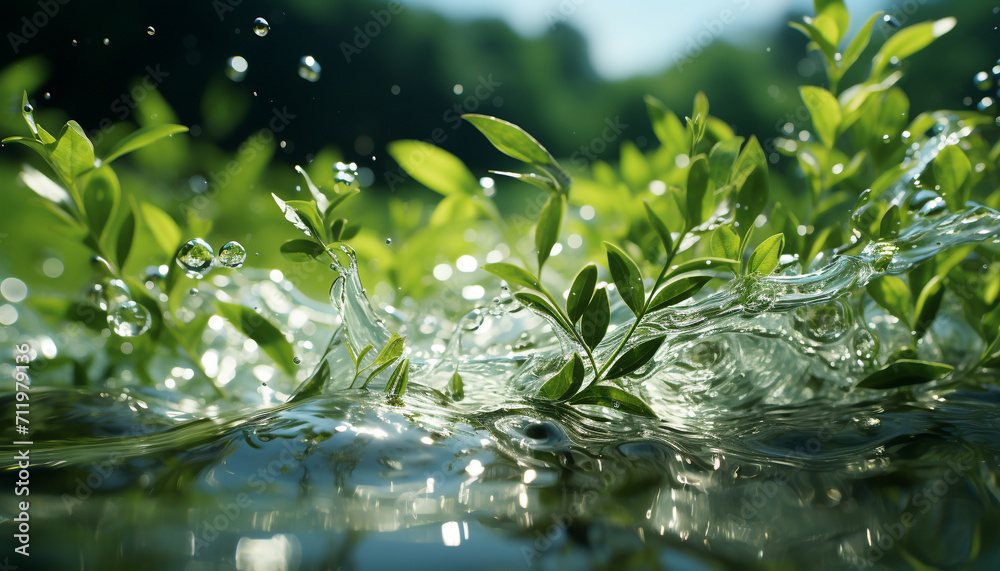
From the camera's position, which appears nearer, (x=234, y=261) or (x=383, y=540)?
(x=383, y=540)

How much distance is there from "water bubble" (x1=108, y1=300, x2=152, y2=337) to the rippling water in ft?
0.18

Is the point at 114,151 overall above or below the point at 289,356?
above

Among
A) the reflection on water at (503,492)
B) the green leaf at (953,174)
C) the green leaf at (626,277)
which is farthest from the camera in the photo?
the green leaf at (953,174)

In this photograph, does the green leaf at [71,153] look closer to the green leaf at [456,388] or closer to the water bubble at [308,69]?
the water bubble at [308,69]

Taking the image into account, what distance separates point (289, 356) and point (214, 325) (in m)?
0.23

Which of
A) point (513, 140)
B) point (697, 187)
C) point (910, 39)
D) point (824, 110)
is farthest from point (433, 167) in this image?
point (910, 39)

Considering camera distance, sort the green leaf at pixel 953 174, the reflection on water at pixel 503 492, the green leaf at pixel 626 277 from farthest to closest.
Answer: the green leaf at pixel 953 174, the green leaf at pixel 626 277, the reflection on water at pixel 503 492

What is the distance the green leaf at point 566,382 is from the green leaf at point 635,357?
23 mm

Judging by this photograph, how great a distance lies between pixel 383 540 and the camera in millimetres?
295

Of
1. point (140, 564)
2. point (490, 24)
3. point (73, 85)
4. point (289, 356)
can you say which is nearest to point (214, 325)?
point (289, 356)

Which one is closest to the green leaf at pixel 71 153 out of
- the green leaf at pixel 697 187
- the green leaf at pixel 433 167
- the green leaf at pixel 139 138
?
the green leaf at pixel 139 138

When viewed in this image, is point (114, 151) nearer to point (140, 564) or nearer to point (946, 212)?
point (140, 564)

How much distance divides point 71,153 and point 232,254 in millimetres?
141

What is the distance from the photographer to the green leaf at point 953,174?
495mm
